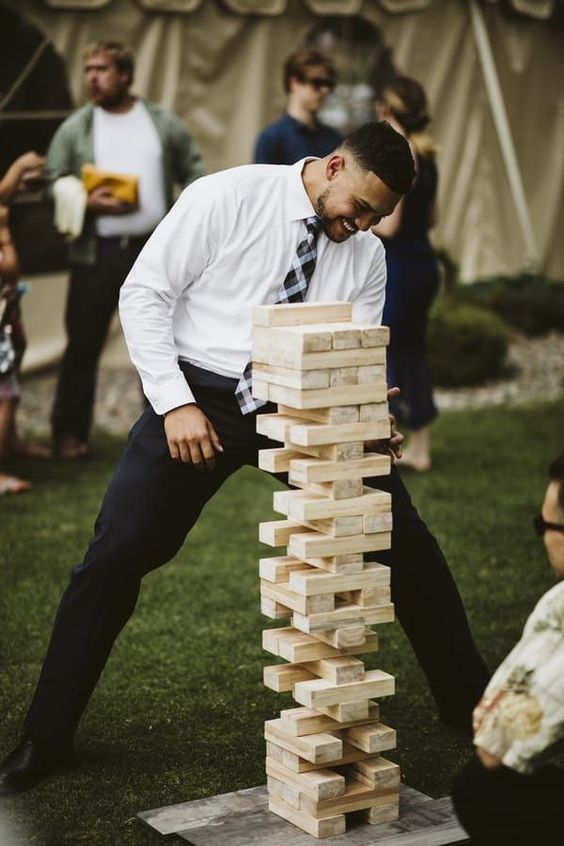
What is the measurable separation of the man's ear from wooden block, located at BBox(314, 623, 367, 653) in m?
1.32

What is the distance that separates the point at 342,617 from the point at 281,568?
0.24 m

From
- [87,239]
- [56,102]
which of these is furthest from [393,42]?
[87,239]

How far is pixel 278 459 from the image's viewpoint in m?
4.08

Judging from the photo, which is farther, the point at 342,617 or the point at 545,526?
the point at 342,617

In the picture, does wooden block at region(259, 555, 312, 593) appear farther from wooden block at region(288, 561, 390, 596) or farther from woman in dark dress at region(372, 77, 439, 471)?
woman in dark dress at region(372, 77, 439, 471)

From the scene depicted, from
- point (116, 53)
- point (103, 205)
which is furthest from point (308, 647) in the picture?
point (116, 53)

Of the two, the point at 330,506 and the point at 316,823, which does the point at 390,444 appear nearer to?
the point at 330,506

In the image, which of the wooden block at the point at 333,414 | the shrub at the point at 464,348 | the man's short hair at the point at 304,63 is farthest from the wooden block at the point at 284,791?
the shrub at the point at 464,348

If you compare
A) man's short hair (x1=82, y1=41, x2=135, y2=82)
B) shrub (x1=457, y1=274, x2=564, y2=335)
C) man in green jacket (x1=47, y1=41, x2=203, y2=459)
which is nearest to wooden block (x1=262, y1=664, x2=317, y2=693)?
man in green jacket (x1=47, y1=41, x2=203, y2=459)

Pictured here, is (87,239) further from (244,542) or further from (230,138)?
(230,138)

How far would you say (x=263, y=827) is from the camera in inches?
166

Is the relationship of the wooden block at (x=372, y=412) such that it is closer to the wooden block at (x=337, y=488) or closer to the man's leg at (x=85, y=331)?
the wooden block at (x=337, y=488)

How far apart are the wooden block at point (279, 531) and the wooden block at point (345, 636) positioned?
0.29 metres

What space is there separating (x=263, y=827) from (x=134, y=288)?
1639 mm
